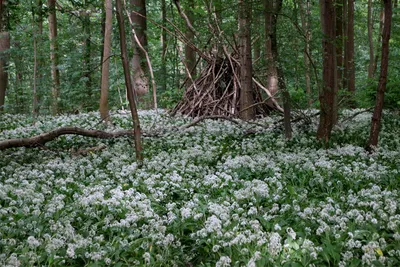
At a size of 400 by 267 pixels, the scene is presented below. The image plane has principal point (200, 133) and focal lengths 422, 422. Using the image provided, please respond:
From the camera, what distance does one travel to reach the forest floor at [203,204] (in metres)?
3.96

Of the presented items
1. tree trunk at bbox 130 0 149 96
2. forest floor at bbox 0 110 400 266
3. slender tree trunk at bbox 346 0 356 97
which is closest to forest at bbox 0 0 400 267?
forest floor at bbox 0 110 400 266

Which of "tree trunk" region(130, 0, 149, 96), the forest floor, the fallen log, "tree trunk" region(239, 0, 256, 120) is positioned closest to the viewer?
the forest floor

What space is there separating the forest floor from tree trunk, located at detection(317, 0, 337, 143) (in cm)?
42

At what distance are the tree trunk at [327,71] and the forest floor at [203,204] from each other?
42cm

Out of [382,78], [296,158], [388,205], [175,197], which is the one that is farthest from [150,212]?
[382,78]

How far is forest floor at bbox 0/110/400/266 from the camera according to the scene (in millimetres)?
3959

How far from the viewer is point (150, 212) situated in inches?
194

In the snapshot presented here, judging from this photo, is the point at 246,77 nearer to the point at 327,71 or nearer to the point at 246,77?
the point at 246,77

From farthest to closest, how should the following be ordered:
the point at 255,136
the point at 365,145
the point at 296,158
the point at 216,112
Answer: the point at 216,112
the point at 255,136
the point at 365,145
the point at 296,158

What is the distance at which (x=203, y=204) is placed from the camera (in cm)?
540

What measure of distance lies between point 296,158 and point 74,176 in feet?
12.4

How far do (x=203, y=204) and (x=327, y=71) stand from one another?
4.60 meters

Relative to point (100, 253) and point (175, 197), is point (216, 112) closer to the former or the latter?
point (175, 197)

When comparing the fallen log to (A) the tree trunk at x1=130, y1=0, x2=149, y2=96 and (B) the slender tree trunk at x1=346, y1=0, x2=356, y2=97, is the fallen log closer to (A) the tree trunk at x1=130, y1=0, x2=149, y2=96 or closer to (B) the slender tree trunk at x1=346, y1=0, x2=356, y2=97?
(A) the tree trunk at x1=130, y1=0, x2=149, y2=96
